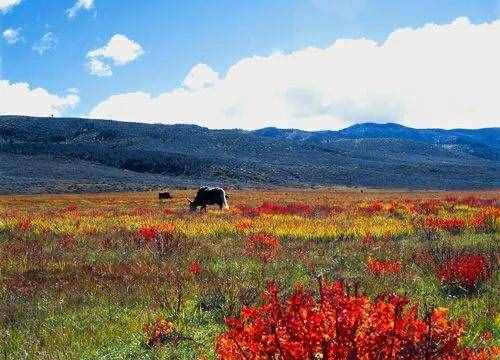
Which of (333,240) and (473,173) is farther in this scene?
(473,173)

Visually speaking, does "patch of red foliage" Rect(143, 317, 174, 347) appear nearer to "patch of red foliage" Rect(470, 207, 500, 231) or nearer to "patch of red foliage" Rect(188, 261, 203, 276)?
"patch of red foliage" Rect(188, 261, 203, 276)

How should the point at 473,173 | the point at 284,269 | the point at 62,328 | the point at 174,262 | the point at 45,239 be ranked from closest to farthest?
the point at 62,328 → the point at 284,269 → the point at 174,262 → the point at 45,239 → the point at 473,173

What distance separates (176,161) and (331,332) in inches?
4663

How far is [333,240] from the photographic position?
16141 mm

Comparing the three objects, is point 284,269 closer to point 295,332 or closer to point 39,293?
point 39,293

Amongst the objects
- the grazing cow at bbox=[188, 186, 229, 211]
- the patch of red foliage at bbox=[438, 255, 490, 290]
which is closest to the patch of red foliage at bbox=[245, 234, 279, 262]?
the patch of red foliage at bbox=[438, 255, 490, 290]

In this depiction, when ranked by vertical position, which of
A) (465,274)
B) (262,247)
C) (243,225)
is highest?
(465,274)

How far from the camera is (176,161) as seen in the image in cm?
12150

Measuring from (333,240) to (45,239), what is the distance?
26.3ft

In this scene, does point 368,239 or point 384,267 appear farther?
point 368,239

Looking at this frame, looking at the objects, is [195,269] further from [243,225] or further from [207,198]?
[207,198]

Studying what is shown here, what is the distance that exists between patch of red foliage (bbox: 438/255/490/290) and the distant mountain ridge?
73908mm

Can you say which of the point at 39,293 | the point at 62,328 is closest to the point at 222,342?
the point at 62,328

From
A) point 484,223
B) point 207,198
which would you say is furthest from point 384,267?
point 207,198
